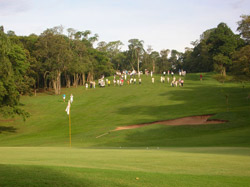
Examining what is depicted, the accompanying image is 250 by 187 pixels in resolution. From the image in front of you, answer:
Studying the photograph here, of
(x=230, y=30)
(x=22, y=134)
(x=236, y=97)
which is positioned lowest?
(x=22, y=134)

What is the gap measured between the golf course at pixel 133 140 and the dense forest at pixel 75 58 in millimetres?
5412

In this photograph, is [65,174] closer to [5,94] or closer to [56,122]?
[5,94]

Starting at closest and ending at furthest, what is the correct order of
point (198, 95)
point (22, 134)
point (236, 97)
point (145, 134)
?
1. point (145, 134)
2. point (22, 134)
3. point (236, 97)
4. point (198, 95)

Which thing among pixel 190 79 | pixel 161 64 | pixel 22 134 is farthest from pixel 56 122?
pixel 161 64

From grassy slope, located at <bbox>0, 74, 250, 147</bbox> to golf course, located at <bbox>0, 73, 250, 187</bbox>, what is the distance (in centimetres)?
10

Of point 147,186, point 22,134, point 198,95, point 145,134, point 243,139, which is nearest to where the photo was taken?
point 147,186

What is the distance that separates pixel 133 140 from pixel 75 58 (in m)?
67.6

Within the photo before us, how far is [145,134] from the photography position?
3569 cm

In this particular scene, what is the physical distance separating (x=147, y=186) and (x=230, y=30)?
9465 cm

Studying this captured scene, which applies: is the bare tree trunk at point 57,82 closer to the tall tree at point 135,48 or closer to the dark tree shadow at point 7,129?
the dark tree shadow at point 7,129

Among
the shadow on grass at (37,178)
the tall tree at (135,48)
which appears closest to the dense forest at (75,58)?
the tall tree at (135,48)

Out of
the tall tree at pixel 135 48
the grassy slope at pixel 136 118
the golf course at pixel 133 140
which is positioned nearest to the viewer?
the golf course at pixel 133 140

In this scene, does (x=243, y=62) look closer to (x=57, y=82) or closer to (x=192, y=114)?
(x=192, y=114)

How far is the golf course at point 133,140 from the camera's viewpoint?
27.3ft
